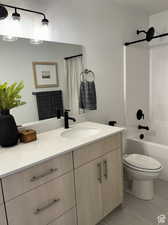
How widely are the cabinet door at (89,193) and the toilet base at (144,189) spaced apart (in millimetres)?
678

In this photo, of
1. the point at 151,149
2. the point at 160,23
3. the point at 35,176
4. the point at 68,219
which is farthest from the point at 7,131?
the point at 160,23

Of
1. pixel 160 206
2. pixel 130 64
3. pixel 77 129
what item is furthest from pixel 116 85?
pixel 160 206

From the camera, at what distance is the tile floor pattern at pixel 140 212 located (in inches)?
66.9

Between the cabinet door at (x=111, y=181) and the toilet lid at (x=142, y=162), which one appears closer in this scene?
the cabinet door at (x=111, y=181)

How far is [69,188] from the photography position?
1.30 metres

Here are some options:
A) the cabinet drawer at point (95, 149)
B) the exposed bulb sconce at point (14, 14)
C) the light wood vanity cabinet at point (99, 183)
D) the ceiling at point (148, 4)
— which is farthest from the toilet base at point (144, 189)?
the ceiling at point (148, 4)

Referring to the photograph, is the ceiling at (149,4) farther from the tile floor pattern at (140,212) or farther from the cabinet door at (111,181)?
the tile floor pattern at (140,212)

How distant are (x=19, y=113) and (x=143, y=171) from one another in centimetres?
142

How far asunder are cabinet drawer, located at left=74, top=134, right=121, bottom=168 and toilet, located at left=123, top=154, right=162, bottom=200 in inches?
17.2

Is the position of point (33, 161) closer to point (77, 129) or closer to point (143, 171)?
point (77, 129)

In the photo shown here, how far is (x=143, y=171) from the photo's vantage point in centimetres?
184

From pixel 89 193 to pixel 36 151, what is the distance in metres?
0.61

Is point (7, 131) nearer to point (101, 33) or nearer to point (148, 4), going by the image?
point (101, 33)

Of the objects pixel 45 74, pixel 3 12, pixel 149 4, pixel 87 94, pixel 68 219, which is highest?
pixel 149 4
